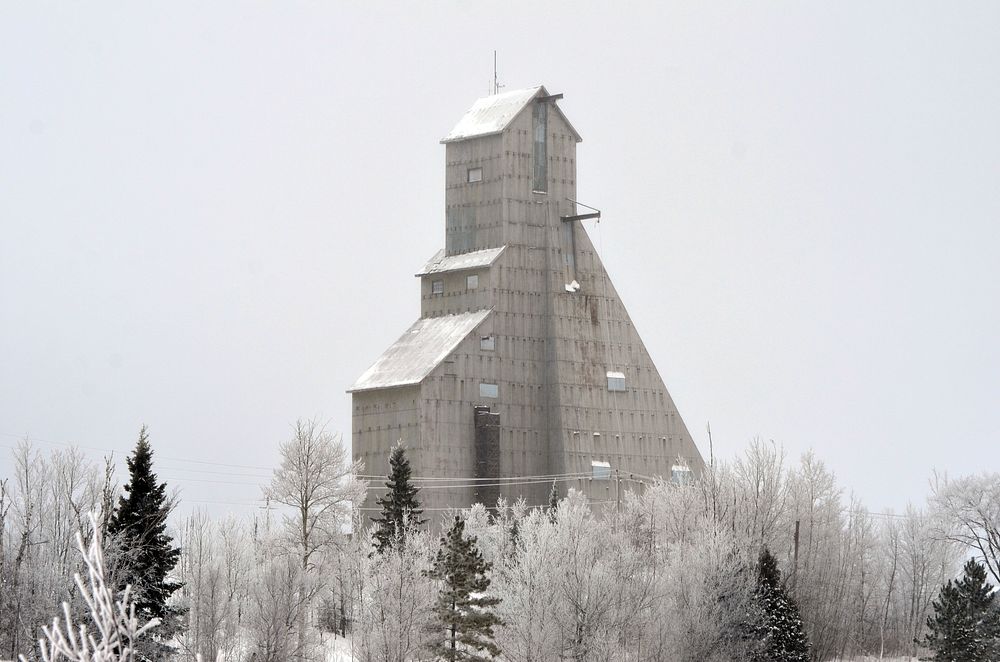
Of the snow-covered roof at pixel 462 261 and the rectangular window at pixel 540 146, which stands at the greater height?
the rectangular window at pixel 540 146

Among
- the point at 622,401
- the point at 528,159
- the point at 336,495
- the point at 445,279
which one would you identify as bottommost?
the point at 336,495

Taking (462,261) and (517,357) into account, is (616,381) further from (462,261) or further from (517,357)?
(462,261)

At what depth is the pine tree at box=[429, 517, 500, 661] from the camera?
53375 mm

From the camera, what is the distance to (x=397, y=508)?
70750 mm

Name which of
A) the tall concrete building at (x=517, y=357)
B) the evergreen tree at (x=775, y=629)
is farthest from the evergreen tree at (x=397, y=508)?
the evergreen tree at (x=775, y=629)

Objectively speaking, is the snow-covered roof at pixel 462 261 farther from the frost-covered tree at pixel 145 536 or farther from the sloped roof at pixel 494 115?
the frost-covered tree at pixel 145 536

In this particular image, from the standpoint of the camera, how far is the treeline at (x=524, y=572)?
54.1m

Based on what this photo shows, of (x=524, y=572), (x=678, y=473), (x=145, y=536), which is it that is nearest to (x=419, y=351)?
(x=678, y=473)

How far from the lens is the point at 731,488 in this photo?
72.2 metres

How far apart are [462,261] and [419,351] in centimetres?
624

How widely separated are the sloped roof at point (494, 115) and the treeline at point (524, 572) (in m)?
22.8

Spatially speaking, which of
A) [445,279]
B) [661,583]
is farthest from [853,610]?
[445,279]

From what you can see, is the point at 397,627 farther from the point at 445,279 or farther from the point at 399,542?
the point at 445,279

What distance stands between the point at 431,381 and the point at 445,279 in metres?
8.80
